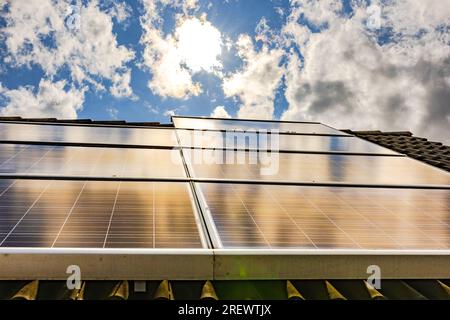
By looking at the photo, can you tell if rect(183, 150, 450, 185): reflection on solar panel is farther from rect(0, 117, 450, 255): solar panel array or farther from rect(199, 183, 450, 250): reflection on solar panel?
rect(199, 183, 450, 250): reflection on solar panel

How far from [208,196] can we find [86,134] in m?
5.77

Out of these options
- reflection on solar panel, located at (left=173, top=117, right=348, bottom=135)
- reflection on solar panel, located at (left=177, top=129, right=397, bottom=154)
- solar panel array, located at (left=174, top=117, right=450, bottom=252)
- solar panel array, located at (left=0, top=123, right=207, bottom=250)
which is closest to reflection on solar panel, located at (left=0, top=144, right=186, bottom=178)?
solar panel array, located at (left=0, top=123, right=207, bottom=250)

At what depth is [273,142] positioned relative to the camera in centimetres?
1223

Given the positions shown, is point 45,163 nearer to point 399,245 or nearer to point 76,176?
point 76,176

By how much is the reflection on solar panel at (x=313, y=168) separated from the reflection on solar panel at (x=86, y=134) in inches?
69.4

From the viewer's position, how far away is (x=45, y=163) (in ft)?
26.7

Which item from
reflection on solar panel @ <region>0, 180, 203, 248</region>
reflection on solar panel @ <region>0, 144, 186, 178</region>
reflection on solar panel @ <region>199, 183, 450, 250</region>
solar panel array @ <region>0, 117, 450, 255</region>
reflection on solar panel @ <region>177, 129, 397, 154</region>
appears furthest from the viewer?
reflection on solar panel @ <region>177, 129, 397, 154</region>

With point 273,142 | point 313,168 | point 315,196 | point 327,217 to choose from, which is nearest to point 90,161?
point 315,196

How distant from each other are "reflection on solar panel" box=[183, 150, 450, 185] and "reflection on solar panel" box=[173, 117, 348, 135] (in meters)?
4.22

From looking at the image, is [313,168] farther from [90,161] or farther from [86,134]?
[86,134]

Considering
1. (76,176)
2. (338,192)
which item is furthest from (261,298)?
(76,176)

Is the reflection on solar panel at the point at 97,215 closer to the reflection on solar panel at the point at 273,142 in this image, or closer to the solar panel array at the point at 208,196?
the solar panel array at the point at 208,196

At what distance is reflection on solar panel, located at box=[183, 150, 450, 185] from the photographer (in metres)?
8.38
